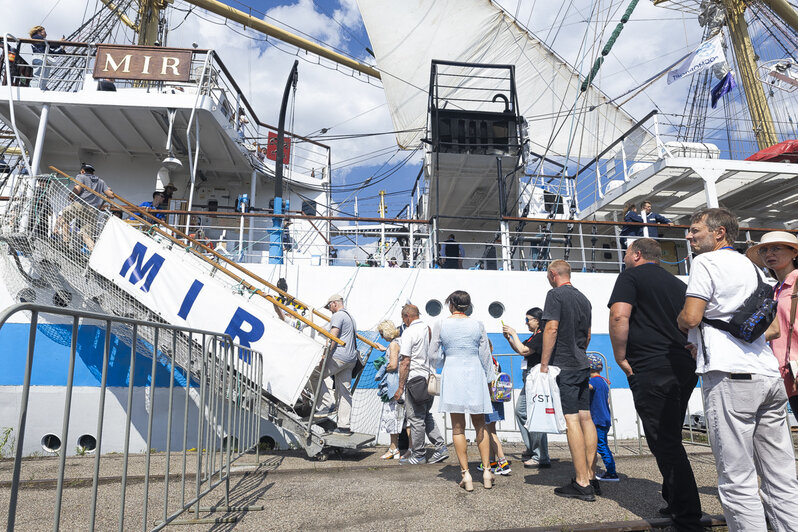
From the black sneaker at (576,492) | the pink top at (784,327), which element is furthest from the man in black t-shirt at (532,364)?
the pink top at (784,327)

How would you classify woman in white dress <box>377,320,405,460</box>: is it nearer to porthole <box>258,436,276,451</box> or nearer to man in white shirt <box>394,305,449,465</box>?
man in white shirt <box>394,305,449,465</box>

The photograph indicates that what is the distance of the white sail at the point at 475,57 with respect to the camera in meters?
19.2

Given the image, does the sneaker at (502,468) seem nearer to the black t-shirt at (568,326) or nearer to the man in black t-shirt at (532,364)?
the man in black t-shirt at (532,364)

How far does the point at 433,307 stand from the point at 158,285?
4116mm

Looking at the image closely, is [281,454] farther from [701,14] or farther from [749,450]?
[701,14]

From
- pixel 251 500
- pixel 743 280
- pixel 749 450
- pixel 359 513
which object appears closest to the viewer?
pixel 749 450

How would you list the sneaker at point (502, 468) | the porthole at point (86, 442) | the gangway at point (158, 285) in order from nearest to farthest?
the sneaker at point (502, 468) < the gangway at point (158, 285) < the porthole at point (86, 442)

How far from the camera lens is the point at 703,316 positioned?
2.37m

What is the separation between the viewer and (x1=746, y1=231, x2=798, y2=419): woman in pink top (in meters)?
2.71

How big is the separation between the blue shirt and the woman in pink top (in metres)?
1.62

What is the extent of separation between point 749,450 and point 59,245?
24.1ft

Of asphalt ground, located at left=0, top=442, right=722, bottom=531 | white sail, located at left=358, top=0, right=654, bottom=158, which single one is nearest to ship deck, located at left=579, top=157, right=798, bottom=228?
asphalt ground, located at left=0, top=442, right=722, bottom=531

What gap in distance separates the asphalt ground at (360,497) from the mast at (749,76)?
1843 centimetres

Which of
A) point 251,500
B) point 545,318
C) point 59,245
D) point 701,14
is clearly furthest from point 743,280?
point 701,14
